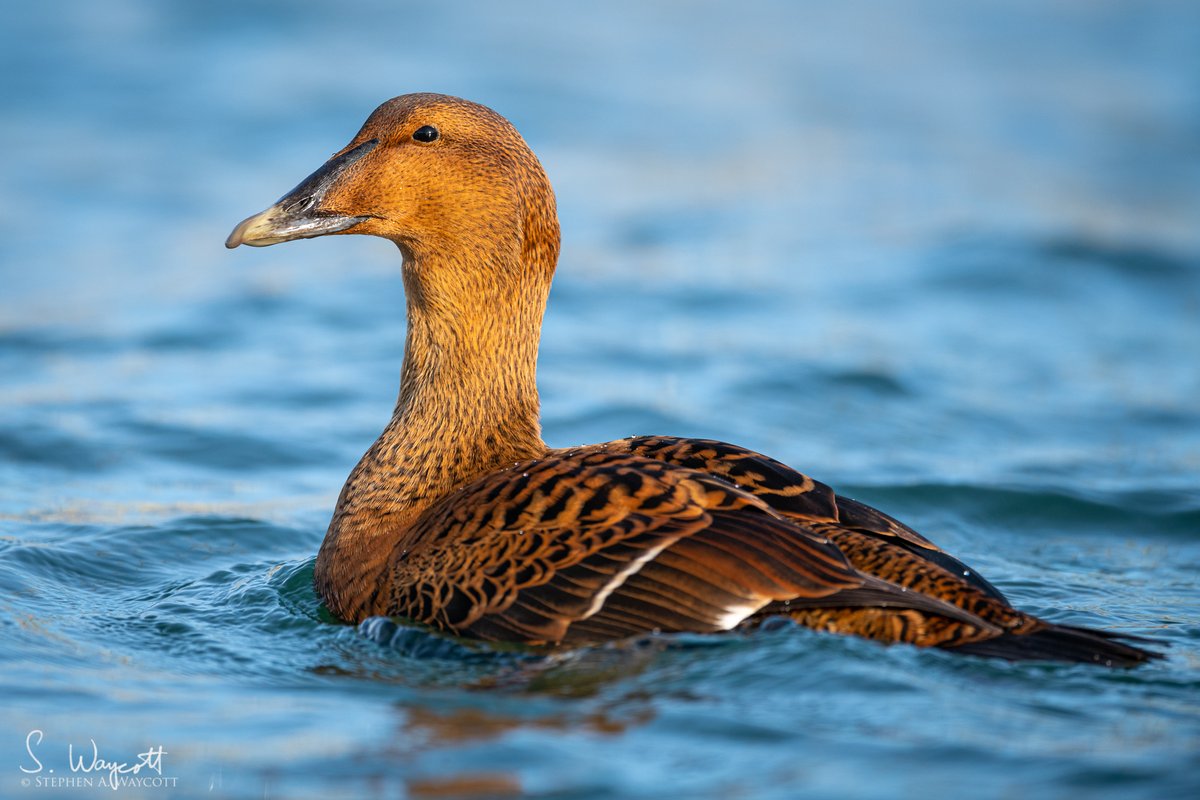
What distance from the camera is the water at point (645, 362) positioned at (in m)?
4.94

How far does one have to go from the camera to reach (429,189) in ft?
20.2

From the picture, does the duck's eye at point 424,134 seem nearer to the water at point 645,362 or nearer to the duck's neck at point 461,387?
the duck's neck at point 461,387

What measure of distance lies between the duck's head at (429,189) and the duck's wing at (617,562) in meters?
1.08

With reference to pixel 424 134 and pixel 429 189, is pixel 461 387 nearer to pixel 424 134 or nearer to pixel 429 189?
pixel 429 189

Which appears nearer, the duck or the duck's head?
the duck

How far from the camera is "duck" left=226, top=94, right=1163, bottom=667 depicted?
517 cm

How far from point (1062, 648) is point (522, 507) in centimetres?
178

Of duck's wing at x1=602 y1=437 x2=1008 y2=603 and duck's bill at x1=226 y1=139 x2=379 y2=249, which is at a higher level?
duck's bill at x1=226 y1=139 x2=379 y2=249
